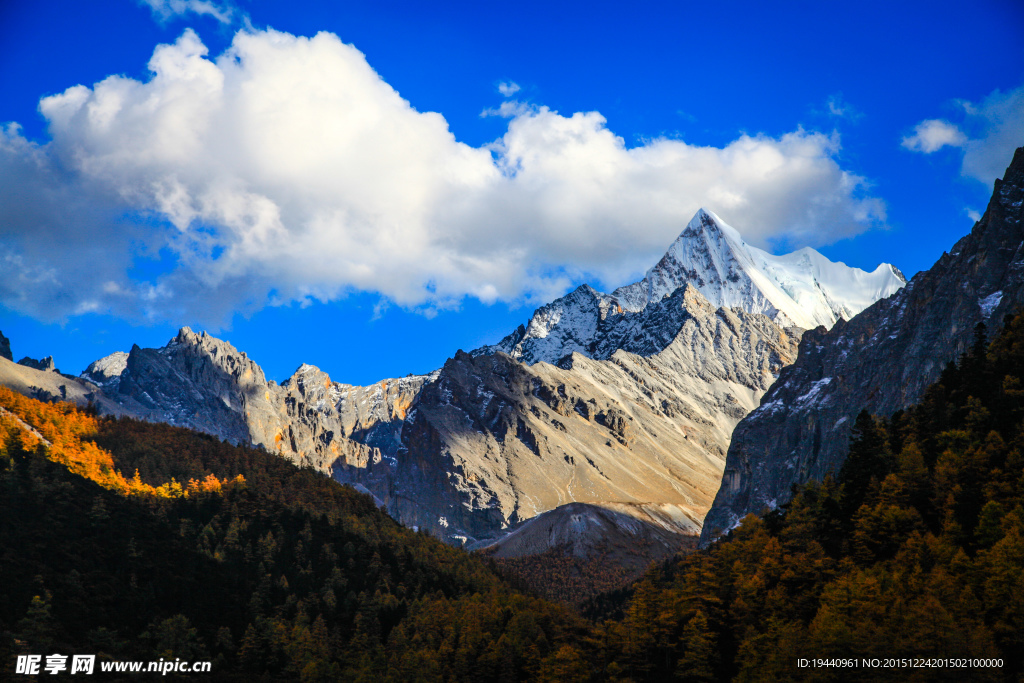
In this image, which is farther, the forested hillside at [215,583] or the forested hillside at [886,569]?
the forested hillside at [215,583]

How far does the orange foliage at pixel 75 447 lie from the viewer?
169 meters

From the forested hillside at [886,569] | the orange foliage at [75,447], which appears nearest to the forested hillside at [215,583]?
the orange foliage at [75,447]

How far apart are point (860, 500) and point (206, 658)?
106m

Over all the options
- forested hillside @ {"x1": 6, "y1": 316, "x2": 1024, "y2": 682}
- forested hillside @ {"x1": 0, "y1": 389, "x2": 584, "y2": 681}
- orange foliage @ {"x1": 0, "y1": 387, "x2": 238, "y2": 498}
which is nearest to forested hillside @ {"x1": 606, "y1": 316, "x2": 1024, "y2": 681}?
forested hillside @ {"x1": 6, "y1": 316, "x2": 1024, "y2": 682}

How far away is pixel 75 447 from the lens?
181m

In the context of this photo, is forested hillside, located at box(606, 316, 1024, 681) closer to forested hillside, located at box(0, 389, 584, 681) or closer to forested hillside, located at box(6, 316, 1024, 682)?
forested hillside, located at box(6, 316, 1024, 682)

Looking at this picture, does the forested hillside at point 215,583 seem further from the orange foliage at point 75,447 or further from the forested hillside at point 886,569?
the forested hillside at point 886,569

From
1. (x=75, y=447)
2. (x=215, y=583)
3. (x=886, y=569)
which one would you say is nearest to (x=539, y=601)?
(x=215, y=583)

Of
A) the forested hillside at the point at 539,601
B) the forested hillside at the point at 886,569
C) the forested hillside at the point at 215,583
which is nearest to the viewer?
the forested hillside at the point at 886,569

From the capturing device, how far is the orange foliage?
169125 mm

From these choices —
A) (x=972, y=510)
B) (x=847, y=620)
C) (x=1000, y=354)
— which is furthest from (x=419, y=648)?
(x=1000, y=354)

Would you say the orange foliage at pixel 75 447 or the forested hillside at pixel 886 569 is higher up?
the orange foliage at pixel 75 447

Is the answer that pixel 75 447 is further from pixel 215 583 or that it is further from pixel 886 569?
pixel 886 569

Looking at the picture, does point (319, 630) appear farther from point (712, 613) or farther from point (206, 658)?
point (712, 613)
